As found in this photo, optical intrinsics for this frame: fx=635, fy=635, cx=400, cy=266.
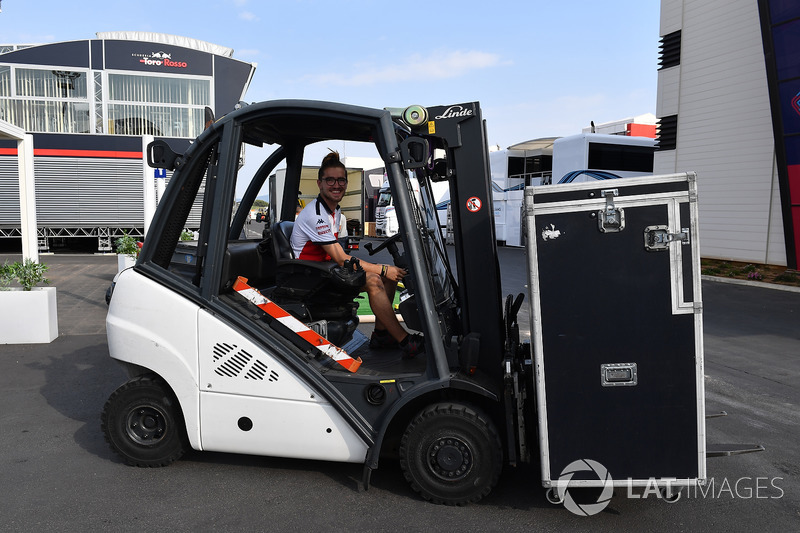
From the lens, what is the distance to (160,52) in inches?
918

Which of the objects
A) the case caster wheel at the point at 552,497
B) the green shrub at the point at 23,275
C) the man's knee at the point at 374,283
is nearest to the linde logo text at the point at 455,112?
the man's knee at the point at 374,283

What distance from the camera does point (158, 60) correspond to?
76.6ft

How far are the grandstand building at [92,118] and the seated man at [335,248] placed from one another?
20.8 meters

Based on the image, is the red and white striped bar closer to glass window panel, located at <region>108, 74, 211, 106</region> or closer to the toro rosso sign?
glass window panel, located at <region>108, 74, 211, 106</region>

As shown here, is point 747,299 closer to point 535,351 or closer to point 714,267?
point 714,267

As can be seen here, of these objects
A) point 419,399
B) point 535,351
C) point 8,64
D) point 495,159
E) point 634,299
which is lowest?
point 419,399

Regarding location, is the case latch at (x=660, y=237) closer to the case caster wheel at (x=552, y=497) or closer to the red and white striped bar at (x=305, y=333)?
the case caster wheel at (x=552, y=497)

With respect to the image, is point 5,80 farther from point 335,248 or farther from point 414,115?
point 414,115

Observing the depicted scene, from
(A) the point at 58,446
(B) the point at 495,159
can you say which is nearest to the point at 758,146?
(B) the point at 495,159

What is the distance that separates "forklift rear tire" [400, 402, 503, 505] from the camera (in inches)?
140

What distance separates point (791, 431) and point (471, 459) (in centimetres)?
311

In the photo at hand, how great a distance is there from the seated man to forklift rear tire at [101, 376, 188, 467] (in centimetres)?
129

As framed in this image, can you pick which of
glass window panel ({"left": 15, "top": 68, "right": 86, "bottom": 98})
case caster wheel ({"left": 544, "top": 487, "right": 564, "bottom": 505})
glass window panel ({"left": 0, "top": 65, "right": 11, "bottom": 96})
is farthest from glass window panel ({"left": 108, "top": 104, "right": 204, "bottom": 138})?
case caster wheel ({"left": 544, "top": 487, "right": 564, "bottom": 505})

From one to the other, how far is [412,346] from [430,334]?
59cm
